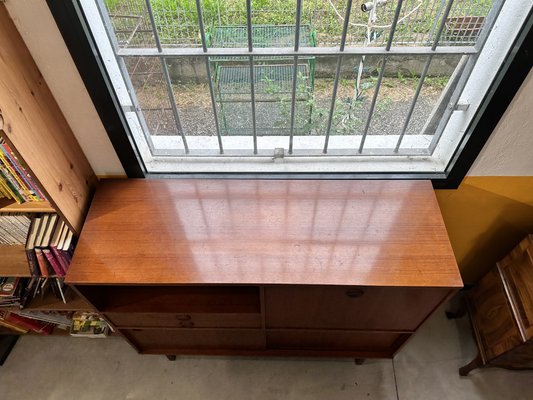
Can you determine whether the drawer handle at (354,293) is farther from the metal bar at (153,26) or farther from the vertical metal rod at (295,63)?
the metal bar at (153,26)

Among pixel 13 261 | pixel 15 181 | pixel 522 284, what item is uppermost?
pixel 15 181

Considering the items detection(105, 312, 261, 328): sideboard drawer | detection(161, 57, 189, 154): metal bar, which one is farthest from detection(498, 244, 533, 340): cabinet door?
detection(161, 57, 189, 154): metal bar

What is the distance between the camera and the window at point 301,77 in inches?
40.3

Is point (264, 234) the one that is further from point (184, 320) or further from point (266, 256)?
point (184, 320)

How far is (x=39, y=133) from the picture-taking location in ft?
3.40

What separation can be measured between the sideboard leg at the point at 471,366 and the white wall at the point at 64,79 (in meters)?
1.62

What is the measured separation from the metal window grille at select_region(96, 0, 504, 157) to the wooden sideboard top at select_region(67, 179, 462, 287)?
17 centimetres

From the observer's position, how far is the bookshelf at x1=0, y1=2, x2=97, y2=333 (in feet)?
3.00

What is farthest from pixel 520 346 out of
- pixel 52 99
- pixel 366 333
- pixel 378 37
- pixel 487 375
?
pixel 52 99

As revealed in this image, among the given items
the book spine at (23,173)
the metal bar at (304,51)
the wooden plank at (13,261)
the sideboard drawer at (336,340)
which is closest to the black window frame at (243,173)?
the metal bar at (304,51)

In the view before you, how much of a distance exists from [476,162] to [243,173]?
Result: 2.56 feet

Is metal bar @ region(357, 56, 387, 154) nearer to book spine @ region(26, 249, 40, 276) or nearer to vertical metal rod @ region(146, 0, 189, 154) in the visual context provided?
vertical metal rod @ region(146, 0, 189, 154)

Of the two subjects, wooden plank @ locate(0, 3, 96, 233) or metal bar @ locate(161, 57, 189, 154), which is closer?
wooden plank @ locate(0, 3, 96, 233)

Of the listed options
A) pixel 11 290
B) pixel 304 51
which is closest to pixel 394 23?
pixel 304 51
